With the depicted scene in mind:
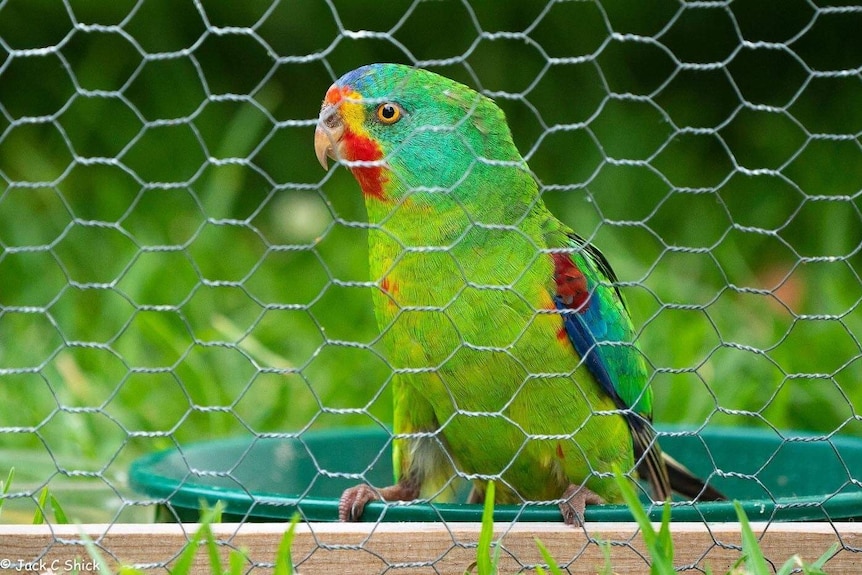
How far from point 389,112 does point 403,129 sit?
39 millimetres

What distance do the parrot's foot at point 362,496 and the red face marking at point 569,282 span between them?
0.47 m

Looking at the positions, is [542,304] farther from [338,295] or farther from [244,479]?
[338,295]

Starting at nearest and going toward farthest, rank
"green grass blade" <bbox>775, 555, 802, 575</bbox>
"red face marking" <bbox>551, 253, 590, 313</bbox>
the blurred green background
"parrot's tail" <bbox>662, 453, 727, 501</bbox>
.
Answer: "green grass blade" <bbox>775, 555, 802, 575</bbox> → "red face marking" <bbox>551, 253, 590, 313</bbox> → "parrot's tail" <bbox>662, 453, 727, 501</bbox> → the blurred green background

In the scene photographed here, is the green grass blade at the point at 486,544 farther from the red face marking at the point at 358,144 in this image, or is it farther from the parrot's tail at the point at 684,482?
the parrot's tail at the point at 684,482

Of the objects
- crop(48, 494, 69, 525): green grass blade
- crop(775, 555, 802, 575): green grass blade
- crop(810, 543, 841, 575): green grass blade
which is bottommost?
crop(48, 494, 69, 525): green grass blade

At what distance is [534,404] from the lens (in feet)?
5.80

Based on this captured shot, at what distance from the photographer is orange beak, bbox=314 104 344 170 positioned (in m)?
1.85

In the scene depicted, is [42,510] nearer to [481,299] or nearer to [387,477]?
[481,299]

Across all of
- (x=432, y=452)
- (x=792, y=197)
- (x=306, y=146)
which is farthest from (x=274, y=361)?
(x=792, y=197)

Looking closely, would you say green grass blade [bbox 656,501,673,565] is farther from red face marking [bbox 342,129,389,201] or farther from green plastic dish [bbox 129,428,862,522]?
red face marking [bbox 342,129,389,201]

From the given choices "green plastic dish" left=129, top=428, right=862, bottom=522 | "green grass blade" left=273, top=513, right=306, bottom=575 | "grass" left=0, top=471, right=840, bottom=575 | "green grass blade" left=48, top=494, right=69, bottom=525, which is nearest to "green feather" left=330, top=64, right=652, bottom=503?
"green plastic dish" left=129, top=428, right=862, bottom=522

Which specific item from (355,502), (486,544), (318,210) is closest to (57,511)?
(355,502)

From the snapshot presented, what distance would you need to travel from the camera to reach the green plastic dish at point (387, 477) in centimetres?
164

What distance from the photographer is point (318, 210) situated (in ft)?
12.7
